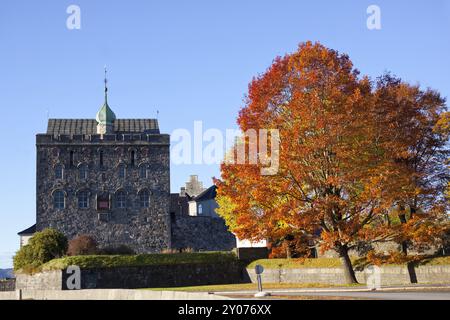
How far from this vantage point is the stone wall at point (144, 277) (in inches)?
1965

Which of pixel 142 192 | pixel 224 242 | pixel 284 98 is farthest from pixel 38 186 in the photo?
pixel 284 98

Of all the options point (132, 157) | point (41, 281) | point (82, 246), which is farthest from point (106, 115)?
point (41, 281)

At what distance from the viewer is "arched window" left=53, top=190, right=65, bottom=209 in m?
75.7

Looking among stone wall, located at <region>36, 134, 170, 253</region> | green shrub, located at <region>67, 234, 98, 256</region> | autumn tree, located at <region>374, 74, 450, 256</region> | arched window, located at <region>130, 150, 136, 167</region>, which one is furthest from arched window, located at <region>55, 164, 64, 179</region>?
autumn tree, located at <region>374, 74, 450, 256</region>

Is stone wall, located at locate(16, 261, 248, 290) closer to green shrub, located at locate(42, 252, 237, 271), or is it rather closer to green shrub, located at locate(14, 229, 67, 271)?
green shrub, located at locate(42, 252, 237, 271)

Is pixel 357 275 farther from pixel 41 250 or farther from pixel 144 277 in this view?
pixel 41 250

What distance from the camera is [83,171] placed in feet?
252

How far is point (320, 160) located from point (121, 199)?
136ft

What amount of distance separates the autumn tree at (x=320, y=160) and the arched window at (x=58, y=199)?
39.1 m

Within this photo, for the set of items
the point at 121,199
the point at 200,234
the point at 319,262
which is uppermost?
the point at 121,199

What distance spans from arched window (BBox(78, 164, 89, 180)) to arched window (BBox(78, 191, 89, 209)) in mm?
1411

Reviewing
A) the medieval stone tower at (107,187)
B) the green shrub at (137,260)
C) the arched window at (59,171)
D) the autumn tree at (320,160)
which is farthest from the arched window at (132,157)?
the autumn tree at (320,160)
